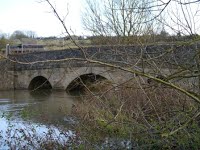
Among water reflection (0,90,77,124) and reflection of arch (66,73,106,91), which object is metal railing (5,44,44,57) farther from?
water reflection (0,90,77,124)

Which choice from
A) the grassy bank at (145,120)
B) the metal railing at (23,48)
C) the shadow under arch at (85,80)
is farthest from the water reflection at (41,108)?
the metal railing at (23,48)

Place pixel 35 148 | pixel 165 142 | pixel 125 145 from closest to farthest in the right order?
pixel 165 142 < pixel 125 145 < pixel 35 148

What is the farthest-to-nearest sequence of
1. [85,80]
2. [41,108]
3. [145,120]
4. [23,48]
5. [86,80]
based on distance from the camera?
[23,48]
[85,80]
[86,80]
[41,108]
[145,120]

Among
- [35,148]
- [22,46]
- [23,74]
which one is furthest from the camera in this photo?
[22,46]

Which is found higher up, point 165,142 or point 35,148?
point 165,142

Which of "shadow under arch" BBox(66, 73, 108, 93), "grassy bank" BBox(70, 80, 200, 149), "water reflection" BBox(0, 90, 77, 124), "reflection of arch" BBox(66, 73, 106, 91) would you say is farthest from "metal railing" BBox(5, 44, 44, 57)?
"grassy bank" BBox(70, 80, 200, 149)

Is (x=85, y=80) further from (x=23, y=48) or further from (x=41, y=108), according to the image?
(x=23, y=48)

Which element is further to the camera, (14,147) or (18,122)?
(18,122)

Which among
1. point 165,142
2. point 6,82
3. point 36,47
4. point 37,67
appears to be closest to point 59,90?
point 37,67

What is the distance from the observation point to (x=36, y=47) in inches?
1140

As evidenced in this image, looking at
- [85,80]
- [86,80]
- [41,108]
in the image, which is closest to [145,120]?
[41,108]

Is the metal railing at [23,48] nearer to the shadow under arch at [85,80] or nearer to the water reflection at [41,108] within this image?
the shadow under arch at [85,80]

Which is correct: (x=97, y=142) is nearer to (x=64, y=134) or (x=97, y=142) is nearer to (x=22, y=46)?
(x=64, y=134)

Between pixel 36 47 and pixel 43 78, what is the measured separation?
520 cm
